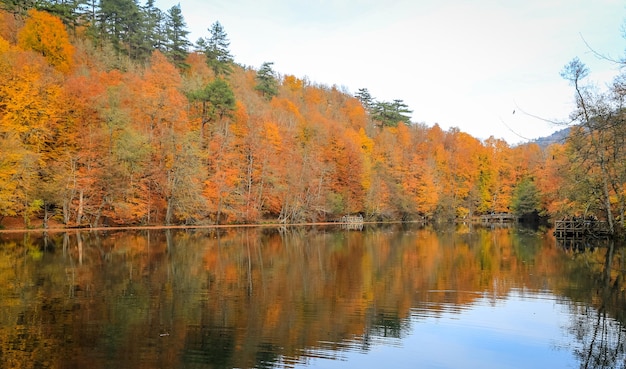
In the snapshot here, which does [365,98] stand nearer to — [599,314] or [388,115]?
[388,115]

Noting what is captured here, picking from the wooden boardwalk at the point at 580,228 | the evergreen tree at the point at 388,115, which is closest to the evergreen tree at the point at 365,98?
the evergreen tree at the point at 388,115

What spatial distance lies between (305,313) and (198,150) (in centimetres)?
3976

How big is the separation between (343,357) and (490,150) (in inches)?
3544

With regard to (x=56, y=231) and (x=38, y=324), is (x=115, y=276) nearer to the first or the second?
(x=38, y=324)

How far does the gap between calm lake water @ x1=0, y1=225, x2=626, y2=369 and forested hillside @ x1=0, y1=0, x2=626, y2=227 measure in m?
5.40

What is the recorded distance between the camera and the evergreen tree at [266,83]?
9045cm

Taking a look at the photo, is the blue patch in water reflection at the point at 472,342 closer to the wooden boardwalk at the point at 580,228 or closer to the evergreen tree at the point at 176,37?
the wooden boardwalk at the point at 580,228

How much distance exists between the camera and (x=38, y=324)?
10.3m

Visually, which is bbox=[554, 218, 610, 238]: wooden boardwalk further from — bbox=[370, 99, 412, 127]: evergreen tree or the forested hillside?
bbox=[370, 99, 412, 127]: evergreen tree

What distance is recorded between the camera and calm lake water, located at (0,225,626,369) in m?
8.79

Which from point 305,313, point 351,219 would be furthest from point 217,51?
point 305,313

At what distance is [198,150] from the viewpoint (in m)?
49.4

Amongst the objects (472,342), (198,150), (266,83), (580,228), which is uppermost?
(266,83)

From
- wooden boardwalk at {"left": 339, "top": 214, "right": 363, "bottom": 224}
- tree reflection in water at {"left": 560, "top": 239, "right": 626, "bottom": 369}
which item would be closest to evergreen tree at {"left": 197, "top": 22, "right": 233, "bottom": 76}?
wooden boardwalk at {"left": 339, "top": 214, "right": 363, "bottom": 224}
